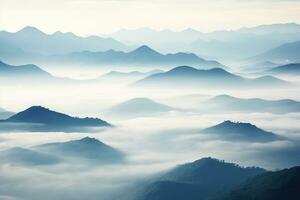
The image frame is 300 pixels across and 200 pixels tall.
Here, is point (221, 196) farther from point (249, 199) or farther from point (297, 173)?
point (297, 173)

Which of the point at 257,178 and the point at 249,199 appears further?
the point at 257,178

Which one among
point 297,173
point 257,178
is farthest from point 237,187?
point 297,173

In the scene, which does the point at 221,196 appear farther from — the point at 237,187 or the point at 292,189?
the point at 292,189

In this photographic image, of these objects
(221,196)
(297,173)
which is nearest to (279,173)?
(297,173)

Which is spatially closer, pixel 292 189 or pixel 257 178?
pixel 292 189

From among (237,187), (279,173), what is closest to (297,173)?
(279,173)
